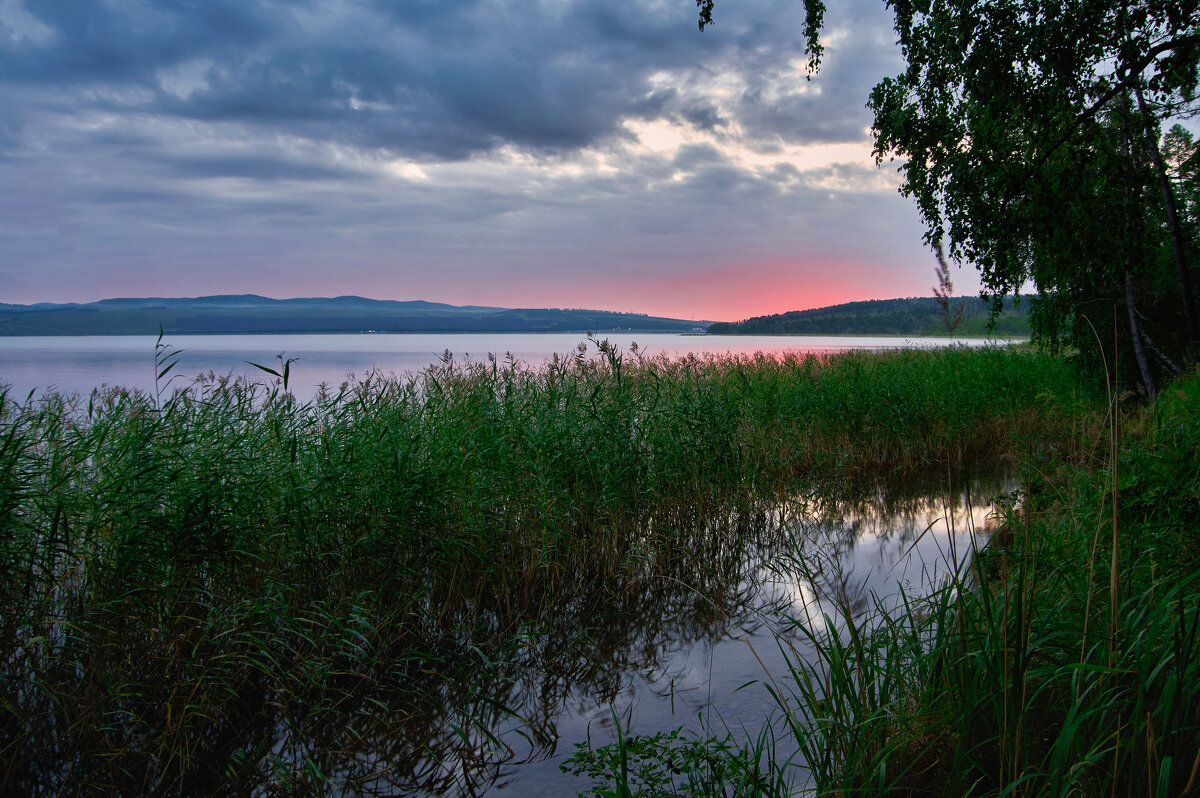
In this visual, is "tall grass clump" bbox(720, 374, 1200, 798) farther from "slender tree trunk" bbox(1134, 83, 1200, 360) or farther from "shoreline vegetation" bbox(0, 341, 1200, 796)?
"slender tree trunk" bbox(1134, 83, 1200, 360)

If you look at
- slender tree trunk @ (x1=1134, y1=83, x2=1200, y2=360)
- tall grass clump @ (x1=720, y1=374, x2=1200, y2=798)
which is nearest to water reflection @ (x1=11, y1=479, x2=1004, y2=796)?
tall grass clump @ (x1=720, y1=374, x2=1200, y2=798)

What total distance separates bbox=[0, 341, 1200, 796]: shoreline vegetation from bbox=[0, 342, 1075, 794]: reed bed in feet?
0.09

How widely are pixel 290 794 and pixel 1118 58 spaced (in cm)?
981

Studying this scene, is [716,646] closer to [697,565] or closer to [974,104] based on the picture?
[697,565]

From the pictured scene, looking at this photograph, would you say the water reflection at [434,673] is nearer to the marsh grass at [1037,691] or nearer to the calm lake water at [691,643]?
the calm lake water at [691,643]

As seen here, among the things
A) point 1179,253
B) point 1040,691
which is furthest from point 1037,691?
point 1179,253

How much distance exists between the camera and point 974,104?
8633 mm

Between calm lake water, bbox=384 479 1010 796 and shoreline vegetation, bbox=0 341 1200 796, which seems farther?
calm lake water, bbox=384 479 1010 796

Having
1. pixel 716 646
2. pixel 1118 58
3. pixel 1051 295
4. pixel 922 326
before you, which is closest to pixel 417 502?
pixel 716 646

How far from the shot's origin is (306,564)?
15.6 ft

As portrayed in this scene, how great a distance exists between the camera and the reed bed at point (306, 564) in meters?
3.64

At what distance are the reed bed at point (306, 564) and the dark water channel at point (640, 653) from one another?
4 centimetres

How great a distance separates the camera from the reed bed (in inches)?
143

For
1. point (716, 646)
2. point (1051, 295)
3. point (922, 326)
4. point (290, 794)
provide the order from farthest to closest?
point (922, 326), point (1051, 295), point (716, 646), point (290, 794)
